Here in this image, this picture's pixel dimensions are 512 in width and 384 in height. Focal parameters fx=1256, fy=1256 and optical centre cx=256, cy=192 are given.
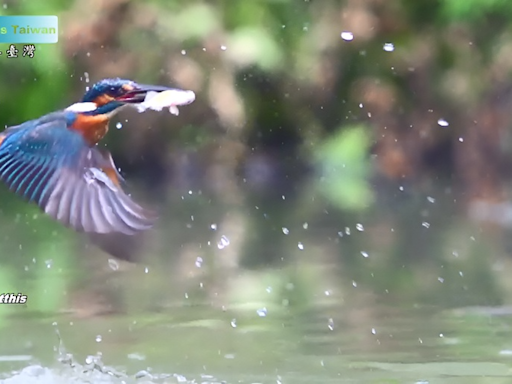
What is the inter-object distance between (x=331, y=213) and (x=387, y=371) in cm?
465

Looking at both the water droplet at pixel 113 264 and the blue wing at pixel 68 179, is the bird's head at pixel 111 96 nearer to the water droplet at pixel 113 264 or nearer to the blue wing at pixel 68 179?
the blue wing at pixel 68 179

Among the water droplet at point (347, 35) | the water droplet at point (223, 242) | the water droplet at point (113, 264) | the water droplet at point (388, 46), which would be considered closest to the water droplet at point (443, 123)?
the water droplet at point (388, 46)

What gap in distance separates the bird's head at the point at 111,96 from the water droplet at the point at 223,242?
10.5 ft

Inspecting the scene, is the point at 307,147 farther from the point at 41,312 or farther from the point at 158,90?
the point at 158,90

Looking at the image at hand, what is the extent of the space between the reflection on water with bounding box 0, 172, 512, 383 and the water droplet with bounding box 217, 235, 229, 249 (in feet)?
0.05

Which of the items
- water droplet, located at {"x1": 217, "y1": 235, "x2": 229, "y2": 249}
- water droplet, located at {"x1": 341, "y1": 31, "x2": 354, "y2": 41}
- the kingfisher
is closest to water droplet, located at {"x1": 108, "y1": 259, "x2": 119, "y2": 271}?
water droplet, located at {"x1": 217, "y1": 235, "x2": 229, "y2": 249}

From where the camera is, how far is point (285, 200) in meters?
9.13

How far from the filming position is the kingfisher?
287 cm

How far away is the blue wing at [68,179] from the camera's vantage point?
2.79 metres

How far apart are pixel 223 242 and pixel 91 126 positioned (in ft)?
11.2

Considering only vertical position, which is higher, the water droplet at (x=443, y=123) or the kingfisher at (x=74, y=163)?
the water droplet at (x=443, y=123)

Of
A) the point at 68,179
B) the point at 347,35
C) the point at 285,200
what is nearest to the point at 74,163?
the point at 68,179

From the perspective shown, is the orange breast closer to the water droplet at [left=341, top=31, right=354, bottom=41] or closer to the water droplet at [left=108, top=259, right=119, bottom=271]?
the water droplet at [left=108, top=259, right=119, bottom=271]

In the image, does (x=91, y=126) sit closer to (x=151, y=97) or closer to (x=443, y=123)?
(x=151, y=97)
